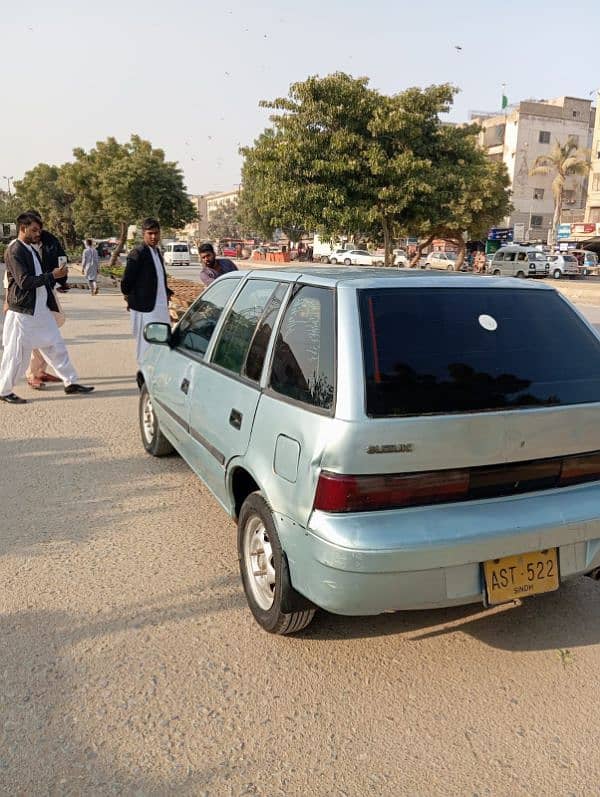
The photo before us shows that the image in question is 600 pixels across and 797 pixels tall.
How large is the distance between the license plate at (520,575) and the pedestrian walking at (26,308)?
565 centimetres

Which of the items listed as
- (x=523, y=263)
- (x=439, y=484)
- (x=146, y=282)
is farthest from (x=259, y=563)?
(x=523, y=263)

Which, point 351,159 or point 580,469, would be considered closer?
point 580,469

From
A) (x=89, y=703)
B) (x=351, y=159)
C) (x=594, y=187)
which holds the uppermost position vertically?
(x=594, y=187)

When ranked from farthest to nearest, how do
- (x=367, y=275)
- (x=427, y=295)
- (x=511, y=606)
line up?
(x=511, y=606), (x=367, y=275), (x=427, y=295)

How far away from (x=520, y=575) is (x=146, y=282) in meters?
5.74

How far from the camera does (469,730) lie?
234 centimetres

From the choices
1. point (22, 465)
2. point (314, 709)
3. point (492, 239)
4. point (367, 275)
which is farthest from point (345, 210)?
point (492, 239)

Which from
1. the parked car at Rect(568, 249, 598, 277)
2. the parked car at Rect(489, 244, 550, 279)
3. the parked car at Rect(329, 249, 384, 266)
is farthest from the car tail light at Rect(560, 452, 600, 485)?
the parked car at Rect(329, 249, 384, 266)

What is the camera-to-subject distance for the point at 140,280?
724 centimetres

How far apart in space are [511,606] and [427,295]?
1.60 meters

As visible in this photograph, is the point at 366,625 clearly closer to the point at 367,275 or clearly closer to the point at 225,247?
the point at 367,275

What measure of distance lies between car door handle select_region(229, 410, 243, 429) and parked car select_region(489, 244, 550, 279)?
36.9 meters

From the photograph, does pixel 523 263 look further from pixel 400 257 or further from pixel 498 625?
pixel 498 625

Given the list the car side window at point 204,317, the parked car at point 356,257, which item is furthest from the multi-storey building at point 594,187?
the car side window at point 204,317
